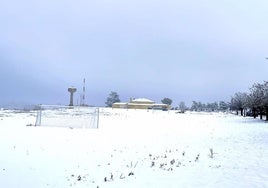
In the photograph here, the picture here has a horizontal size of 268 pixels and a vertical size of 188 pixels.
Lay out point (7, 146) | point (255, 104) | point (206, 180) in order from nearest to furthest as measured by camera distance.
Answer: point (206, 180) → point (7, 146) → point (255, 104)

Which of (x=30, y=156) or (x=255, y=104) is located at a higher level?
(x=255, y=104)

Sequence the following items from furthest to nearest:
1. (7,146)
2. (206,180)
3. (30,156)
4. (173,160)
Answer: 1. (7,146)
2. (30,156)
3. (173,160)
4. (206,180)

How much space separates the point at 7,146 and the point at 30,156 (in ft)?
11.1

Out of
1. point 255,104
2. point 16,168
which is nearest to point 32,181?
point 16,168

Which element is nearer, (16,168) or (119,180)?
(119,180)

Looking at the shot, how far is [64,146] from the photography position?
2091cm

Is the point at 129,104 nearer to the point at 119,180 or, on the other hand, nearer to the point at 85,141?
the point at 85,141

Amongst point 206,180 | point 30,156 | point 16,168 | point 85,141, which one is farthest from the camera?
point 85,141

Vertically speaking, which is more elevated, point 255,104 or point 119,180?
point 255,104

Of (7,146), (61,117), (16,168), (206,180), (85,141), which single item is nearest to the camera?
(206,180)

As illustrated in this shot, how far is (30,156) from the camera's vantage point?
17875 mm

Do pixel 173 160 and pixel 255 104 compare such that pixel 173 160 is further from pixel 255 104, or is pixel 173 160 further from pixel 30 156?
pixel 255 104

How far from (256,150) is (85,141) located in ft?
31.2

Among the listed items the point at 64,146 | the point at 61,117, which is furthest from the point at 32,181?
the point at 61,117
